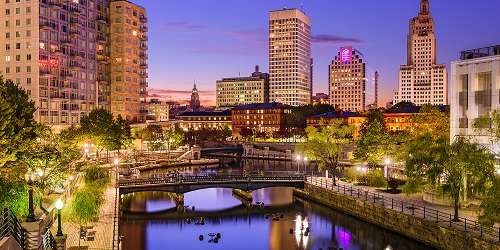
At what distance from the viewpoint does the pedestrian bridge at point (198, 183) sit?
82.1 m

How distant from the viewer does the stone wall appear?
155ft

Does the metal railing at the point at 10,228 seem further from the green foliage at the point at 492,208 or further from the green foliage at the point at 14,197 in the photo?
the green foliage at the point at 492,208

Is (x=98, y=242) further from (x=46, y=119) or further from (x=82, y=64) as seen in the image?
(x=82, y=64)

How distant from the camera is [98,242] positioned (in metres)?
46.4

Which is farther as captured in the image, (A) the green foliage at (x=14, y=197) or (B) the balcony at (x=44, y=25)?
(B) the balcony at (x=44, y=25)

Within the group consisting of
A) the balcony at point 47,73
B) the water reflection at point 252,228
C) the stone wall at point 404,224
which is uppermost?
the balcony at point 47,73

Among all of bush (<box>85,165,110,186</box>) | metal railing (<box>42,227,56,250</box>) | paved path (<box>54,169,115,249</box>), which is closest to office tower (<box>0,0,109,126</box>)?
bush (<box>85,165,110,186</box>)

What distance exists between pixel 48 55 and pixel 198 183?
7968 centimetres

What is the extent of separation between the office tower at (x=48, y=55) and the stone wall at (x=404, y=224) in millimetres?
86419

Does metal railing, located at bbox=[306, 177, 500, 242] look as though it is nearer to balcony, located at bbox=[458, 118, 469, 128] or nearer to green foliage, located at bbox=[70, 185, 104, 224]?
balcony, located at bbox=[458, 118, 469, 128]

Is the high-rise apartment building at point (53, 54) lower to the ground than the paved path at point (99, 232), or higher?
higher

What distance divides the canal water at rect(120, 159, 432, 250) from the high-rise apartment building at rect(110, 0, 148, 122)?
95.2 m

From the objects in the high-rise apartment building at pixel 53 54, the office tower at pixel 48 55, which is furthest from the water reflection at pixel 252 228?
the high-rise apartment building at pixel 53 54

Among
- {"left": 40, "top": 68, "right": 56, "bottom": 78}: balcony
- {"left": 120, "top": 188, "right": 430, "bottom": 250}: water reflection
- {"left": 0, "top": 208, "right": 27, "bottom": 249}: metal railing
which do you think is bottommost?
{"left": 120, "top": 188, "right": 430, "bottom": 250}: water reflection
